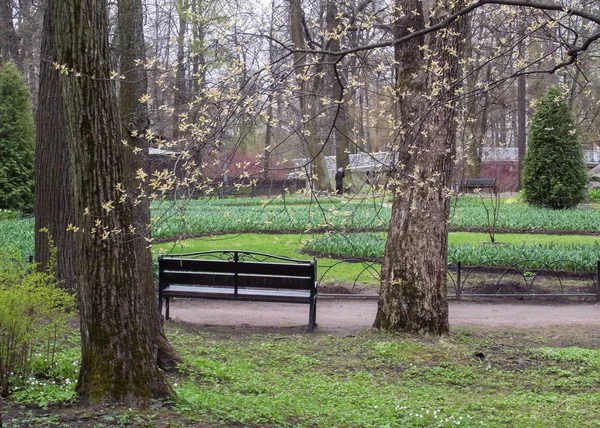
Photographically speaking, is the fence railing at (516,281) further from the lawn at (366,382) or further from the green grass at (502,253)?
the lawn at (366,382)

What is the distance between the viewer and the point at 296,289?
32.8ft

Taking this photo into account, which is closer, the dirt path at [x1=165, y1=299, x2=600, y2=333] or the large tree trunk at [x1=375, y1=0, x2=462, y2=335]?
the large tree trunk at [x1=375, y1=0, x2=462, y2=335]

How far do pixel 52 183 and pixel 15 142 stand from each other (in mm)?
16948

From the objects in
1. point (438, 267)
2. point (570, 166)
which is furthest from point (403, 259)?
point (570, 166)

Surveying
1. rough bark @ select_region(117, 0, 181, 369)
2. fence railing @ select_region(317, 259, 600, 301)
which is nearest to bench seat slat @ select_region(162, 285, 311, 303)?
fence railing @ select_region(317, 259, 600, 301)

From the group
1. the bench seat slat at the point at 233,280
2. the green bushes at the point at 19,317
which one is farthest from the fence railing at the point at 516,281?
the green bushes at the point at 19,317

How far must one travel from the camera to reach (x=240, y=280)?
10094 mm

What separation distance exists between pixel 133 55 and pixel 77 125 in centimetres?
270

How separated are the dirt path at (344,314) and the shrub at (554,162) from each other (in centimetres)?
1596

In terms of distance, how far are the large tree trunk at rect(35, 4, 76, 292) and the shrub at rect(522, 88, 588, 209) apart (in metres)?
21.3

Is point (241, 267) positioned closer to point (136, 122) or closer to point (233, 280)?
point (233, 280)

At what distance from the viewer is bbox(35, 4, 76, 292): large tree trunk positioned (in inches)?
367

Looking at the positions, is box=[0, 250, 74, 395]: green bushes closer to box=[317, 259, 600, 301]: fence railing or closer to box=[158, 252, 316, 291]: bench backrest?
box=[158, 252, 316, 291]: bench backrest

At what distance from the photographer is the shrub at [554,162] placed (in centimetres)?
2706
